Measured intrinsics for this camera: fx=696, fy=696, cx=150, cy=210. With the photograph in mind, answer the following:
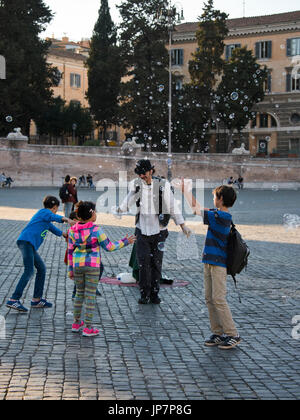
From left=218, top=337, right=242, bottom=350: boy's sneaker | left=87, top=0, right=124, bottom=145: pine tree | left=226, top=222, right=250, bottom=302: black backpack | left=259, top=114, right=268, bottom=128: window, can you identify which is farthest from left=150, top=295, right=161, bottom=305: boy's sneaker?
left=259, top=114, right=268, bottom=128: window

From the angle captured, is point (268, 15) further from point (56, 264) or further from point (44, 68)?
point (56, 264)

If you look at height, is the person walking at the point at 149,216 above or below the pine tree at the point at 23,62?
below

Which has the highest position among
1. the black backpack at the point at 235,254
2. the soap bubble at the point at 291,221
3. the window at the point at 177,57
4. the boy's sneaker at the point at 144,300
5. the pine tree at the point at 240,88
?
the window at the point at 177,57

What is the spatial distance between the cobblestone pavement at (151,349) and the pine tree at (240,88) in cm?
4523

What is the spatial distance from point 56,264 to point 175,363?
5995 millimetres

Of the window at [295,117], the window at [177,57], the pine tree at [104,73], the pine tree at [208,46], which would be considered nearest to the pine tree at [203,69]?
the pine tree at [208,46]

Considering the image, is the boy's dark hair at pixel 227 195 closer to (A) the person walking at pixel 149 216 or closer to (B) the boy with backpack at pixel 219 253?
(B) the boy with backpack at pixel 219 253

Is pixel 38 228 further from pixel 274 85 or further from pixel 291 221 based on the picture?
pixel 274 85

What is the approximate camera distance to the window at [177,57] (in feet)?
208

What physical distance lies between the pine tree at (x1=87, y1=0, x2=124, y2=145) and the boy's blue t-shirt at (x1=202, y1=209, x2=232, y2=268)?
164 feet

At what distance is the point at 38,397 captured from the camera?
190 inches

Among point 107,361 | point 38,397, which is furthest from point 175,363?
point 38,397

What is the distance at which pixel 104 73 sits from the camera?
185ft

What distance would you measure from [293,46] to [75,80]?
23.5 m
